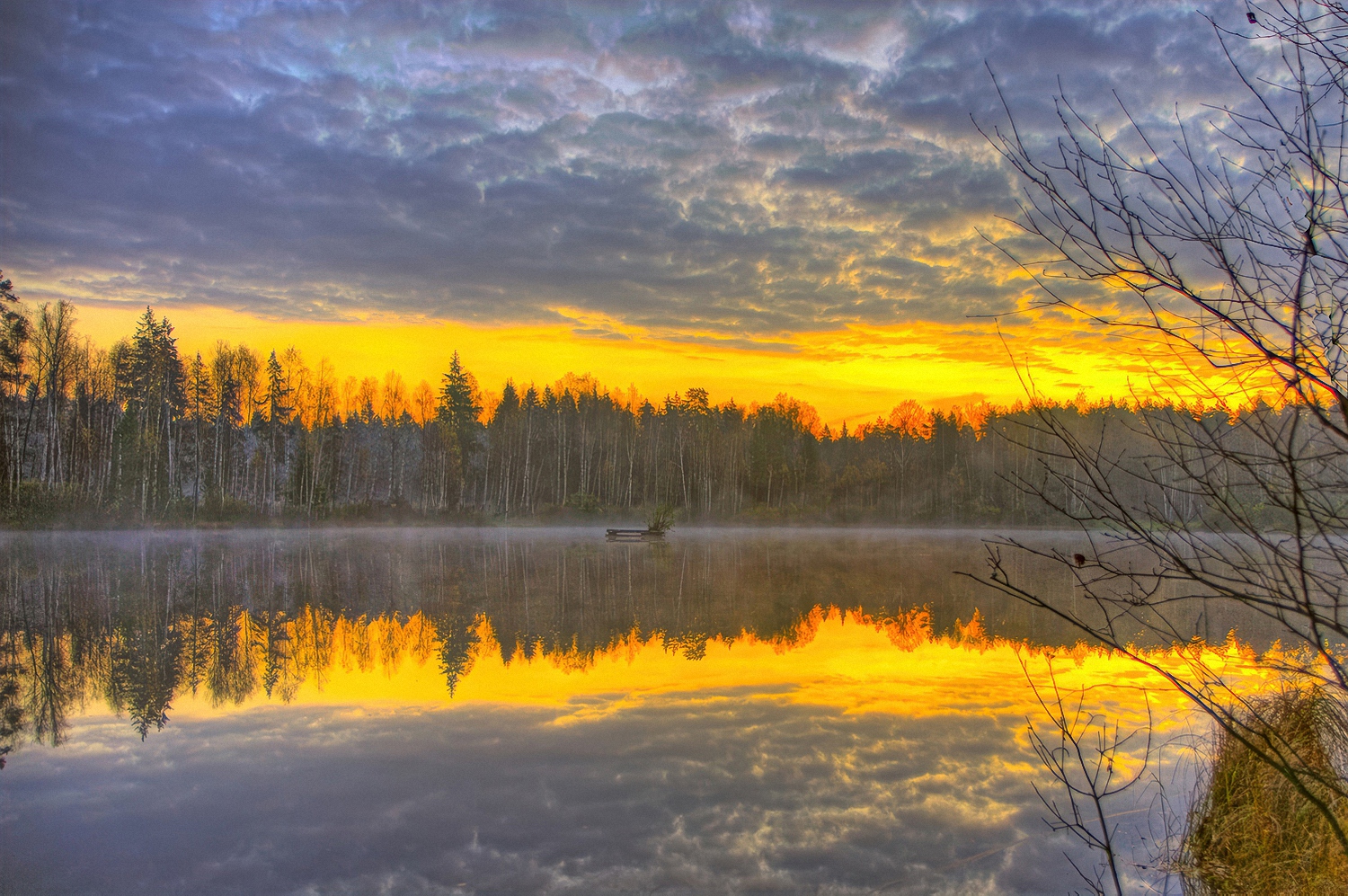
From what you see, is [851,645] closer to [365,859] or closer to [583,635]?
[583,635]

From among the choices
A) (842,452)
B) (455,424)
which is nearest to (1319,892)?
(455,424)

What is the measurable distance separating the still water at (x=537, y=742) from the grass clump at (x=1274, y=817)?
792 millimetres

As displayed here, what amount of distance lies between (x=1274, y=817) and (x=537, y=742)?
5.88 metres

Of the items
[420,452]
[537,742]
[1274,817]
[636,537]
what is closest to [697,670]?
[537,742]

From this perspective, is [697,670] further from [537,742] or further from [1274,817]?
[1274,817]

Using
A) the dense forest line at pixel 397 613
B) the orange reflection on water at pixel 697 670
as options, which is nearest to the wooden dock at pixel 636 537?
the dense forest line at pixel 397 613

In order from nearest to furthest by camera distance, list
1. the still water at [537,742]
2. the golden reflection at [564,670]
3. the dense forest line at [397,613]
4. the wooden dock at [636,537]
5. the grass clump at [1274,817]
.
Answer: the grass clump at [1274,817] → the still water at [537,742] → the golden reflection at [564,670] → the dense forest line at [397,613] → the wooden dock at [636,537]

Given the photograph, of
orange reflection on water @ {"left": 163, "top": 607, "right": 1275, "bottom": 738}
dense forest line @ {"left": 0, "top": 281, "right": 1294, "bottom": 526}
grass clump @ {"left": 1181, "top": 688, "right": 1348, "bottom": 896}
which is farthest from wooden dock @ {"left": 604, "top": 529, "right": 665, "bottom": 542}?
grass clump @ {"left": 1181, "top": 688, "right": 1348, "bottom": 896}

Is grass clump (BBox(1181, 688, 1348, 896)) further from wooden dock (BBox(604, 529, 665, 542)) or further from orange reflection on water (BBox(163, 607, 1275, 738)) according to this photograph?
wooden dock (BBox(604, 529, 665, 542))

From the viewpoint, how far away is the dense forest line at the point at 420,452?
139 ft

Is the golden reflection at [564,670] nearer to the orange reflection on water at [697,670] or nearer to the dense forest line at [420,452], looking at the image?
the orange reflection on water at [697,670]

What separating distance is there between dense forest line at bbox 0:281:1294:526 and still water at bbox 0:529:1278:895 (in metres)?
28.1

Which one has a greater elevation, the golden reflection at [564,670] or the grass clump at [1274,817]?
the grass clump at [1274,817]

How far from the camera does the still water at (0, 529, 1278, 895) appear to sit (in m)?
5.44
